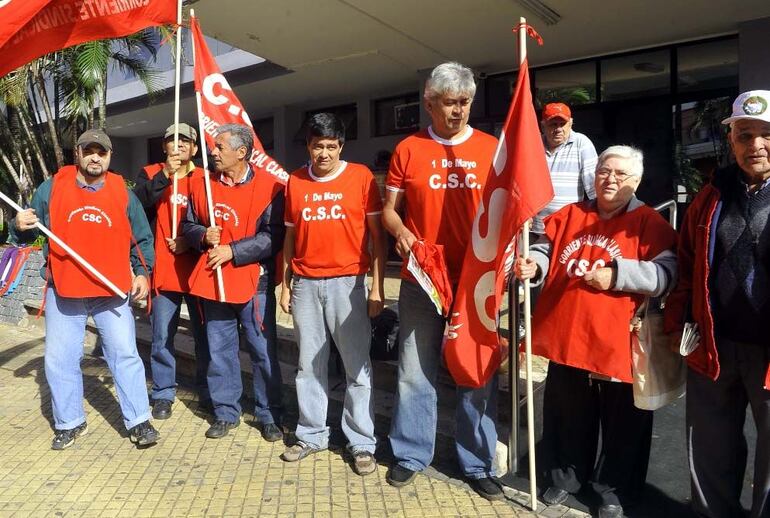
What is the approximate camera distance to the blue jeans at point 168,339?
14.2 feet

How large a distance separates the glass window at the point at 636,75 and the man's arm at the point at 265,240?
655 centimetres

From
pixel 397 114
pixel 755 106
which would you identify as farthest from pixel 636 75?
pixel 755 106

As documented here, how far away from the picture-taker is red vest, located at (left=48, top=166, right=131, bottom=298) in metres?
3.65

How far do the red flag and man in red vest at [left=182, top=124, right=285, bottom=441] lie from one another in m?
1.42

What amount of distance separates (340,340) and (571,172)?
1.83 metres

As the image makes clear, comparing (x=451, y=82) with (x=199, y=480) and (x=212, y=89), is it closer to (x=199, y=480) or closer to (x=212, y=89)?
(x=212, y=89)

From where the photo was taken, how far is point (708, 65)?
26.2ft

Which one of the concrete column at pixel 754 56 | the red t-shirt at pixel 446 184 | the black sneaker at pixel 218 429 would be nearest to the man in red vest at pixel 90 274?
the black sneaker at pixel 218 429

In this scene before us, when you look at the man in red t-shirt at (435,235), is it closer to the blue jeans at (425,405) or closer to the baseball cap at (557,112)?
the blue jeans at (425,405)

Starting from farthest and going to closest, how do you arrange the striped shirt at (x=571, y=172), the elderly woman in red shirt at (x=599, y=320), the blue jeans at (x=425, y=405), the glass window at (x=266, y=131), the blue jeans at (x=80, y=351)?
the glass window at (x=266, y=131) < the striped shirt at (x=571, y=172) < the blue jeans at (x=80, y=351) < the blue jeans at (x=425, y=405) < the elderly woman in red shirt at (x=599, y=320)

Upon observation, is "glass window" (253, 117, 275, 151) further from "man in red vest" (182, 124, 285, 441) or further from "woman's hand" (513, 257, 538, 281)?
"woman's hand" (513, 257, 538, 281)

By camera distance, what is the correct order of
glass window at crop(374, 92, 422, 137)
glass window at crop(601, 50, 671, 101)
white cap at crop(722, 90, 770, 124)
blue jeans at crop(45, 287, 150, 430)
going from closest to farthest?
white cap at crop(722, 90, 770, 124) < blue jeans at crop(45, 287, 150, 430) < glass window at crop(601, 50, 671, 101) < glass window at crop(374, 92, 422, 137)

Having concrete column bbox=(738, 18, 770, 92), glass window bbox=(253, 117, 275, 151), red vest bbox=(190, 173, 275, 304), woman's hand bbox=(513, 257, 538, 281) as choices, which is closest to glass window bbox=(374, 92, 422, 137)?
glass window bbox=(253, 117, 275, 151)

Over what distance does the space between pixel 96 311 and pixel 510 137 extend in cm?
274
